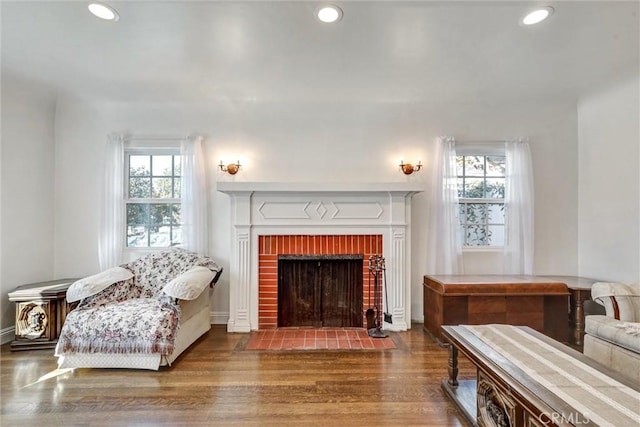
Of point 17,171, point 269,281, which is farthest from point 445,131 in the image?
point 17,171

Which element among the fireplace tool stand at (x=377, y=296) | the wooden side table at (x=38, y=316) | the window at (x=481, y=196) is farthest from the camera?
the window at (x=481, y=196)

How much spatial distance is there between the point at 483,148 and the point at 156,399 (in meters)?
4.19

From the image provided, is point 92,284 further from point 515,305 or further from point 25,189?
point 515,305

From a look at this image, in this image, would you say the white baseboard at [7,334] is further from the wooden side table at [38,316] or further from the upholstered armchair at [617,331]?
the upholstered armchair at [617,331]

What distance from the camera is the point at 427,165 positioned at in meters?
3.92

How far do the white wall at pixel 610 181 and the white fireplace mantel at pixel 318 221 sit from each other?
6.86 ft

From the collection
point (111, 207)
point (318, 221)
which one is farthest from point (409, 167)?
point (111, 207)

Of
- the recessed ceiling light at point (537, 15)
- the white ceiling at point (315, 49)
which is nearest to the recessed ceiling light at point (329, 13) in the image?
the white ceiling at point (315, 49)

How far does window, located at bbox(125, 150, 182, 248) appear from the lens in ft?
12.9

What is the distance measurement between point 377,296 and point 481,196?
6.10 ft

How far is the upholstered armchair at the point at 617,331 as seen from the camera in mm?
2066

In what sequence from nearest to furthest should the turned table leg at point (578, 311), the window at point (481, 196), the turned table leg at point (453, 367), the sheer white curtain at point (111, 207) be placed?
the turned table leg at point (453, 367)
the turned table leg at point (578, 311)
the sheer white curtain at point (111, 207)
the window at point (481, 196)

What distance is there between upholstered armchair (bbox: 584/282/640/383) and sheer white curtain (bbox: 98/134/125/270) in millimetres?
4701

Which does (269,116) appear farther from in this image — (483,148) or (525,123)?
(525,123)
